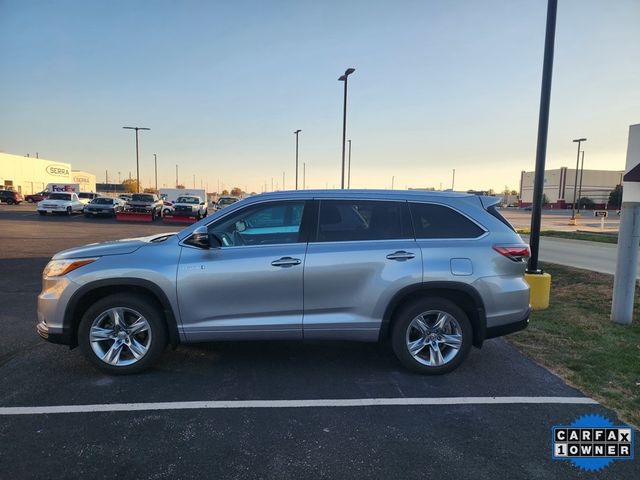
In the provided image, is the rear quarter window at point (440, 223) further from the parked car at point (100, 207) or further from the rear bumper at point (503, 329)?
the parked car at point (100, 207)

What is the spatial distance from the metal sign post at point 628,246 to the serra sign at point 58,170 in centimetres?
9199

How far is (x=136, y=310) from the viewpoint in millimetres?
4180

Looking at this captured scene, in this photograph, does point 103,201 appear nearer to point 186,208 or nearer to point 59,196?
point 59,196

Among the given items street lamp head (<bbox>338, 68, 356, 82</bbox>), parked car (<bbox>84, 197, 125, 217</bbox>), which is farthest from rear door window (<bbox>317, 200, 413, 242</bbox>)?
parked car (<bbox>84, 197, 125, 217</bbox>)

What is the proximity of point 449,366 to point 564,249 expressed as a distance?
11800 mm

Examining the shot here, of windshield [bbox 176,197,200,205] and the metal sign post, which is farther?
windshield [bbox 176,197,200,205]

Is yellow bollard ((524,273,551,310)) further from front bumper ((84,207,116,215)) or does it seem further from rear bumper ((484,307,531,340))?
front bumper ((84,207,116,215))

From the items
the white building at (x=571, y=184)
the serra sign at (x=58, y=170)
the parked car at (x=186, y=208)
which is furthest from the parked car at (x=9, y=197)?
the white building at (x=571, y=184)

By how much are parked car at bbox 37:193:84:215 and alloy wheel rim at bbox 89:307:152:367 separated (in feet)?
102

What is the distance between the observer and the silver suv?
4129 mm

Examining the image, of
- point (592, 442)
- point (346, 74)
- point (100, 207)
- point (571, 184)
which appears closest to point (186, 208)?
point (100, 207)

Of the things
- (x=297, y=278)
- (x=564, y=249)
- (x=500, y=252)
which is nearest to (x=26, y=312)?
(x=297, y=278)

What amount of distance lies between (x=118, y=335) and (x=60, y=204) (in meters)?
31.2

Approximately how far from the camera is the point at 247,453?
9.91 ft
